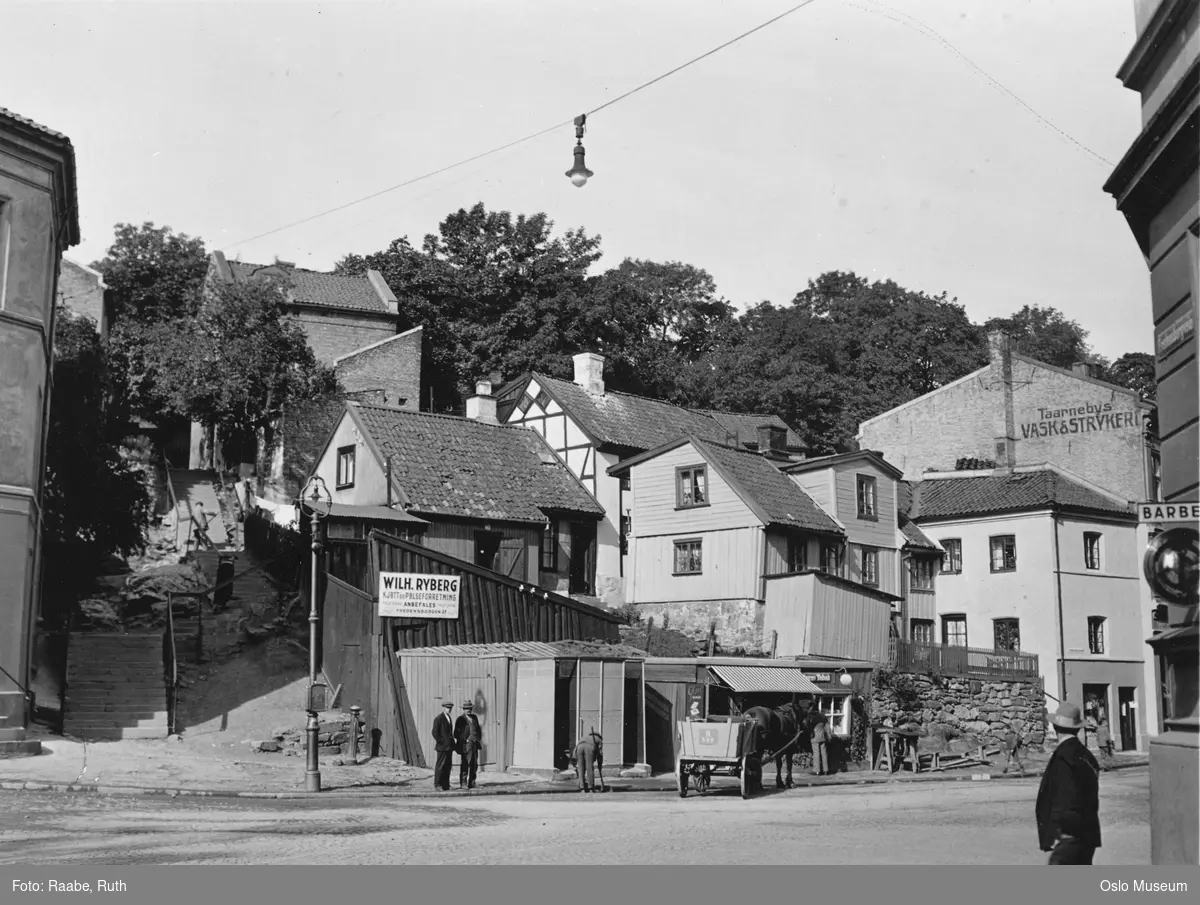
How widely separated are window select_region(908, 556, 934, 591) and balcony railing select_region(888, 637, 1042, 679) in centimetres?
564

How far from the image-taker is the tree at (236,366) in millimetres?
48281

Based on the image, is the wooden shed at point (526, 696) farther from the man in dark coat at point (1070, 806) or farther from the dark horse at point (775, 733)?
the man in dark coat at point (1070, 806)

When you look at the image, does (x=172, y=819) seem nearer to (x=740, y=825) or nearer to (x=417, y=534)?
(x=740, y=825)

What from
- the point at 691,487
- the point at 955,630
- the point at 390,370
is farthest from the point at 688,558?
the point at 390,370

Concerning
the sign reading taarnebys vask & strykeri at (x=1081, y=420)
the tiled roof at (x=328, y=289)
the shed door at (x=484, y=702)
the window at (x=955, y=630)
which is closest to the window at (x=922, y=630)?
the window at (x=955, y=630)

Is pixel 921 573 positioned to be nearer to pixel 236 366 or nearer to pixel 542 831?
pixel 236 366

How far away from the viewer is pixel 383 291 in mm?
60656

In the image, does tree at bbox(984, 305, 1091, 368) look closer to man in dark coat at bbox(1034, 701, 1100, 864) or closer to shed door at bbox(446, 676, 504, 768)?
shed door at bbox(446, 676, 504, 768)

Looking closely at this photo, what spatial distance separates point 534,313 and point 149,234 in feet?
71.4

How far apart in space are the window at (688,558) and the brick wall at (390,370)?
18.6 m

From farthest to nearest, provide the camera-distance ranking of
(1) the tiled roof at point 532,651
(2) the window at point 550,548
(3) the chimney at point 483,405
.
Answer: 1. (3) the chimney at point 483,405
2. (2) the window at point 550,548
3. (1) the tiled roof at point 532,651

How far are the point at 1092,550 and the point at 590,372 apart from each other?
18.4 m

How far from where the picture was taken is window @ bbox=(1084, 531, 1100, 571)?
1727 inches
